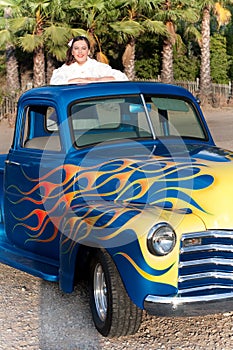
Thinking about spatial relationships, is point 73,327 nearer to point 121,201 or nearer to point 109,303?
point 109,303

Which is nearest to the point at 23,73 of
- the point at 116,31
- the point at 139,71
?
the point at 139,71

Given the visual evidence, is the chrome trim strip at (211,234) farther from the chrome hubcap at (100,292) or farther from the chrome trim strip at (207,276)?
the chrome hubcap at (100,292)

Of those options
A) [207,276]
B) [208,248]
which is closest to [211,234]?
[208,248]

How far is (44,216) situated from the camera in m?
5.42

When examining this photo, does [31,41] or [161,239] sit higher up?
[31,41]

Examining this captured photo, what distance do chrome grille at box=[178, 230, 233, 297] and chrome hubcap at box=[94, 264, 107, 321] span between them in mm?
682

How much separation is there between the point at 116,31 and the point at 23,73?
837 centimetres

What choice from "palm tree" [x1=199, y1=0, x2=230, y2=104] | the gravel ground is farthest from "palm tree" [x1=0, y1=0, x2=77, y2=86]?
the gravel ground

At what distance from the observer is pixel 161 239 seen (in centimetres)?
409

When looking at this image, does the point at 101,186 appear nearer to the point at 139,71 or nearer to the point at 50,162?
the point at 50,162

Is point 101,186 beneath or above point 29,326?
above

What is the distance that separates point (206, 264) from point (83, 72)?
285cm

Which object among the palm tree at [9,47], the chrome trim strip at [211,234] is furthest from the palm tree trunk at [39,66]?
the chrome trim strip at [211,234]

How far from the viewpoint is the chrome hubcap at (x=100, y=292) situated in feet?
15.0
